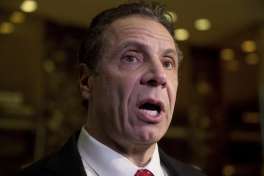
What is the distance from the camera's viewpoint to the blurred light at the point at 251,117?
3523 millimetres

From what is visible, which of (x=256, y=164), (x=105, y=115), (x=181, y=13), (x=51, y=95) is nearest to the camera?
(x=105, y=115)

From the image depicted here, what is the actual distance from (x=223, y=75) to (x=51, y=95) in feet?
4.17

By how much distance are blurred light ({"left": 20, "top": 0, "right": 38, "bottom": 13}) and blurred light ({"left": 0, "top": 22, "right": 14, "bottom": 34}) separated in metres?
0.12

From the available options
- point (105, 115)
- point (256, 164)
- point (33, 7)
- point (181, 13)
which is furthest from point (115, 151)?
point (256, 164)

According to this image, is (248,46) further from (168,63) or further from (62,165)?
(62,165)

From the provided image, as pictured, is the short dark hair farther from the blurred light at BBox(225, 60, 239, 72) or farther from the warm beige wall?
the blurred light at BBox(225, 60, 239, 72)

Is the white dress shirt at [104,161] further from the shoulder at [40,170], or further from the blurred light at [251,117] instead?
the blurred light at [251,117]

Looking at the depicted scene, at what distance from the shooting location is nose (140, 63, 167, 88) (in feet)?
3.90

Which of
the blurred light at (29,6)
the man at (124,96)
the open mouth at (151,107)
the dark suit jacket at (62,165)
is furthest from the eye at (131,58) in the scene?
the blurred light at (29,6)

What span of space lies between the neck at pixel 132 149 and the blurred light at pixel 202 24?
2.15 metres

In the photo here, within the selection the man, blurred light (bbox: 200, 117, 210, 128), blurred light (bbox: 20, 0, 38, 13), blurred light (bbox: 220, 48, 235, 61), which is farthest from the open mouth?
blurred light (bbox: 220, 48, 235, 61)

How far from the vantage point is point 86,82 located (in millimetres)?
1341

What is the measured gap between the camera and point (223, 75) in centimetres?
378

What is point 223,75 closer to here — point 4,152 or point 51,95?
point 51,95
